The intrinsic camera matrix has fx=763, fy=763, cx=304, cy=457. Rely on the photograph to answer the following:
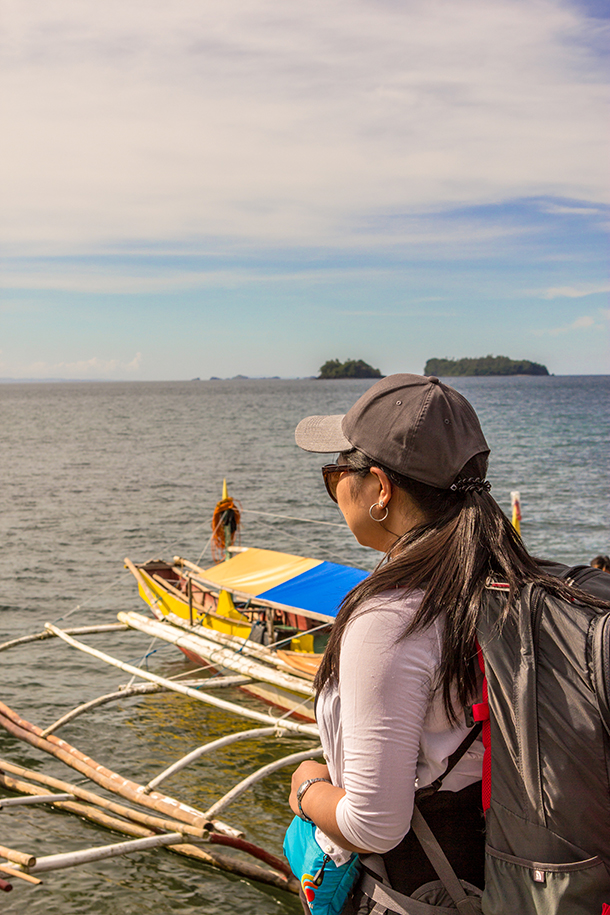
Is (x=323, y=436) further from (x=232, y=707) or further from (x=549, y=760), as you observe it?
(x=232, y=707)

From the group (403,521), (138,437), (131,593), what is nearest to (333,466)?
(403,521)

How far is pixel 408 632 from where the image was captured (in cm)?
167

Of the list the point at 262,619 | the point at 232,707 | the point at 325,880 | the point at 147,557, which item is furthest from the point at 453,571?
the point at 147,557

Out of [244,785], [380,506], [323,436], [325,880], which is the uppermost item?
[323,436]

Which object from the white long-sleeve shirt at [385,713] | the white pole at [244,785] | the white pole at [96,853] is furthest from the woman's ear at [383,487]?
the white pole at [244,785]

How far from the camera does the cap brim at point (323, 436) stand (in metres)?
2.00

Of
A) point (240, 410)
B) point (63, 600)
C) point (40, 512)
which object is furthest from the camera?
point (240, 410)

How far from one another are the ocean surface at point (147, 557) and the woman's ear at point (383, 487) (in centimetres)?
683

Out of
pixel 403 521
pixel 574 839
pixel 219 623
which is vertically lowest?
pixel 219 623

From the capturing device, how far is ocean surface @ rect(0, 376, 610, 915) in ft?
25.9

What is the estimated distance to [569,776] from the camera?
60.9 inches

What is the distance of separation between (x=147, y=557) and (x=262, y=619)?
13.9m

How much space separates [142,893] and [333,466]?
7238mm

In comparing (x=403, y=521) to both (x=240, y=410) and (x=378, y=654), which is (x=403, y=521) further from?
(x=240, y=410)
